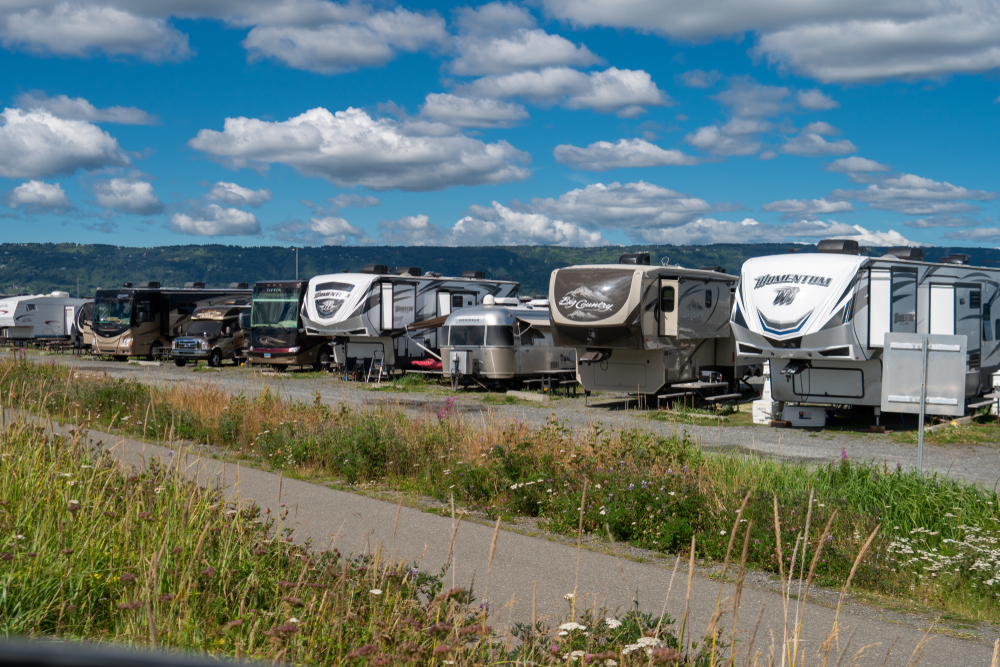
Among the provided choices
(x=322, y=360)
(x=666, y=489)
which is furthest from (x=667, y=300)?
(x=322, y=360)

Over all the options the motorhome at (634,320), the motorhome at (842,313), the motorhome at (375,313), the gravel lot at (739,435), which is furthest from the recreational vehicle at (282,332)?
the motorhome at (842,313)

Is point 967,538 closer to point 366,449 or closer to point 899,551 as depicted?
point 899,551

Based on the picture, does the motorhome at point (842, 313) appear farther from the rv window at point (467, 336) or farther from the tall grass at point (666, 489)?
the rv window at point (467, 336)

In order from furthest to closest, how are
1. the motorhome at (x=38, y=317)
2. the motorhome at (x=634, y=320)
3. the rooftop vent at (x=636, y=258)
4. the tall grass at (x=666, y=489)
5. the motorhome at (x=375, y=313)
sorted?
the motorhome at (x=38, y=317), the motorhome at (x=375, y=313), the rooftop vent at (x=636, y=258), the motorhome at (x=634, y=320), the tall grass at (x=666, y=489)

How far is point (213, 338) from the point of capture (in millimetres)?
34625

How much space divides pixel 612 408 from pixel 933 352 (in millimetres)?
10908

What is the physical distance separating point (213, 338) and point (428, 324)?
11250 millimetres

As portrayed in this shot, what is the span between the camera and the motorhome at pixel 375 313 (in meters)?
27.4

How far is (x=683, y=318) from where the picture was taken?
20453mm

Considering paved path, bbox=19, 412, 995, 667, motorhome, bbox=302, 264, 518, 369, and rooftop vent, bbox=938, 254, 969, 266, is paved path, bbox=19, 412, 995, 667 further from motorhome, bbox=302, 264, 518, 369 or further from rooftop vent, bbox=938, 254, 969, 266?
motorhome, bbox=302, 264, 518, 369

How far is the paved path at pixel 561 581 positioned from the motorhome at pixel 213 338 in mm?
26663

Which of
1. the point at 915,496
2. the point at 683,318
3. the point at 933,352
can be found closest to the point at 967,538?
the point at 915,496

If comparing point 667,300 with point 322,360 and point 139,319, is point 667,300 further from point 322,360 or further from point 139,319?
point 139,319

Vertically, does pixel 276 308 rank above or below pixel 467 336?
above
